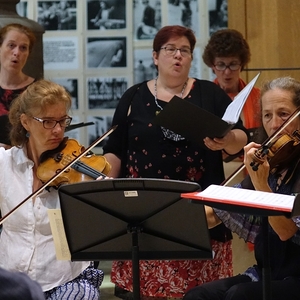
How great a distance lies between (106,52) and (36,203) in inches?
102

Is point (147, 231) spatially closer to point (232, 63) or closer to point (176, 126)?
point (176, 126)

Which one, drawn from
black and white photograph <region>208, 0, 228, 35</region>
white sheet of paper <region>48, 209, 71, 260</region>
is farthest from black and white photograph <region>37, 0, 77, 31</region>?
white sheet of paper <region>48, 209, 71, 260</region>

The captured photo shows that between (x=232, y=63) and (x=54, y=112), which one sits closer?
(x=54, y=112)

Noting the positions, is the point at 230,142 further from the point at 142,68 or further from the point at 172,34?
the point at 142,68

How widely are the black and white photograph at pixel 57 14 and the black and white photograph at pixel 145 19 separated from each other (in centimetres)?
44

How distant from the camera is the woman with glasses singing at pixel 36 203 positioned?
2.82 meters

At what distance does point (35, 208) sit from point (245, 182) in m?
0.80

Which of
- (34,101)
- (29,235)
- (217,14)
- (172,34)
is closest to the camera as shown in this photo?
(29,235)

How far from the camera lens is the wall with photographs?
5.27 m

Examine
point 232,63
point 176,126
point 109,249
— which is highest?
point 232,63

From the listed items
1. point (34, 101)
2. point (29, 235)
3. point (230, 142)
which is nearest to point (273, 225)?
point (230, 142)

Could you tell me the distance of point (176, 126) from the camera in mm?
3047

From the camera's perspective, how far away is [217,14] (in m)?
5.23

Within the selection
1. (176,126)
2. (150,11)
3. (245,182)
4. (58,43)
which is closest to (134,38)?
(150,11)
